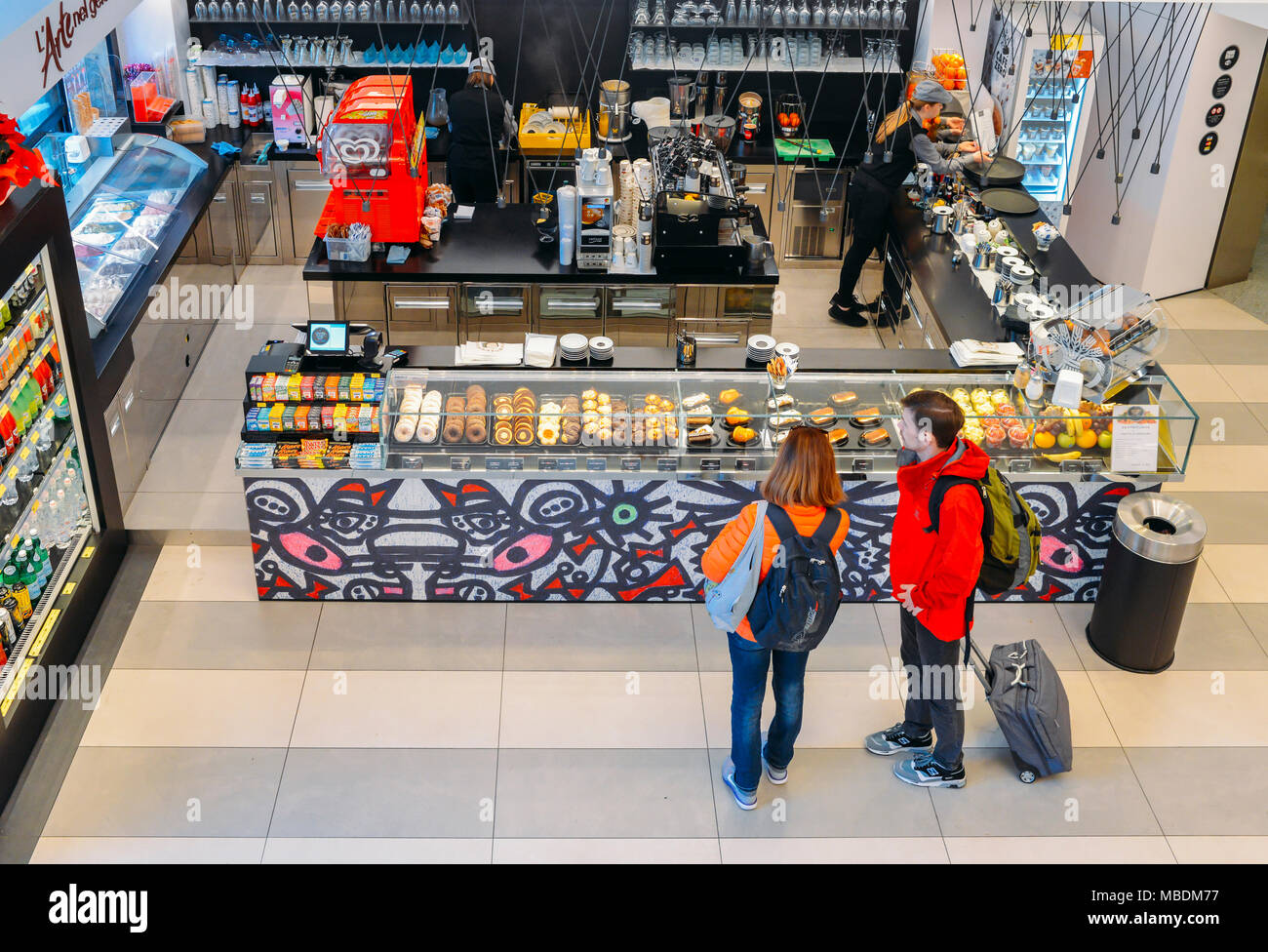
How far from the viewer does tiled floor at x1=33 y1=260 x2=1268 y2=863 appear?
5102 millimetres

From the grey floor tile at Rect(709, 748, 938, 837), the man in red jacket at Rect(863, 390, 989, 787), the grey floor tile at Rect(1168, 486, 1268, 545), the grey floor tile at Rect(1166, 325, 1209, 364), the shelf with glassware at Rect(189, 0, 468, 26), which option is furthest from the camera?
the shelf with glassware at Rect(189, 0, 468, 26)

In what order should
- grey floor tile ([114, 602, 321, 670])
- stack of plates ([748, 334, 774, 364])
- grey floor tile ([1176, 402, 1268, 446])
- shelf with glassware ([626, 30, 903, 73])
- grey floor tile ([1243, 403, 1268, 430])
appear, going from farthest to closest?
1. shelf with glassware ([626, 30, 903, 73])
2. grey floor tile ([1243, 403, 1268, 430])
3. grey floor tile ([1176, 402, 1268, 446])
4. stack of plates ([748, 334, 774, 364])
5. grey floor tile ([114, 602, 321, 670])

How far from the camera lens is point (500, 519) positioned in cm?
611

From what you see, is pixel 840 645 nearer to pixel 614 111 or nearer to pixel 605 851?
pixel 605 851

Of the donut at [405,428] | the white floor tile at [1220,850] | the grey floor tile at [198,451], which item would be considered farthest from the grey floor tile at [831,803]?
the grey floor tile at [198,451]

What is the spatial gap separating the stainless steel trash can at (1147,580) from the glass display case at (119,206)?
18.0 ft

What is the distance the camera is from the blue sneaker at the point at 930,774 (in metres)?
5.34

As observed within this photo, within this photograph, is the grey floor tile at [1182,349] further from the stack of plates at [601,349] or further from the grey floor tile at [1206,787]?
the stack of plates at [601,349]

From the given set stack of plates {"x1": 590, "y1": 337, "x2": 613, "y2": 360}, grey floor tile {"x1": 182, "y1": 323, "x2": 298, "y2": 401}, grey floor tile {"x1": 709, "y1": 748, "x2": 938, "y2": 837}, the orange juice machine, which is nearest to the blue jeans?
grey floor tile {"x1": 709, "y1": 748, "x2": 938, "y2": 837}

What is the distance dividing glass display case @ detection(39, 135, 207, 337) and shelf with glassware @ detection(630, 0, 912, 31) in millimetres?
3731

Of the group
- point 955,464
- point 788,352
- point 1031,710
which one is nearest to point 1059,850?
point 1031,710

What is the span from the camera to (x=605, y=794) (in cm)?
530

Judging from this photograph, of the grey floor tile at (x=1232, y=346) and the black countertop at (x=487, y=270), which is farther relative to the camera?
the grey floor tile at (x=1232, y=346)

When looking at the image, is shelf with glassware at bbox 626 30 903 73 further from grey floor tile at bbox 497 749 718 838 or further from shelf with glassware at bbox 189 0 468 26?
grey floor tile at bbox 497 749 718 838
